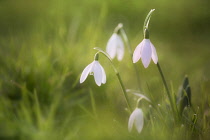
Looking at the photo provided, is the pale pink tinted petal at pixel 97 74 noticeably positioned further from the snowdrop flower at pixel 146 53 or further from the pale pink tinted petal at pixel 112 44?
the pale pink tinted petal at pixel 112 44

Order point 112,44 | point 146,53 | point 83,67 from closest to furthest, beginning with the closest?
point 146,53, point 112,44, point 83,67

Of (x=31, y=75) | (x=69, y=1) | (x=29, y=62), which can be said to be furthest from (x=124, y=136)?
(x=69, y=1)

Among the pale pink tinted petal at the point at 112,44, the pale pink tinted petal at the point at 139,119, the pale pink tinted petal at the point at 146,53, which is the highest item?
the pale pink tinted petal at the point at 112,44

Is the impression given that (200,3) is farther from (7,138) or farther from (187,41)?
(7,138)

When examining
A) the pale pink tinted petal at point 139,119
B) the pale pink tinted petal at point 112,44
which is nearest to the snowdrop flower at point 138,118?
the pale pink tinted petal at point 139,119

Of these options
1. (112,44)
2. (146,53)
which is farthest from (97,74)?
(112,44)

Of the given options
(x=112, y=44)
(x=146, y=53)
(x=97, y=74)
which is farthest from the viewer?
(x=112, y=44)

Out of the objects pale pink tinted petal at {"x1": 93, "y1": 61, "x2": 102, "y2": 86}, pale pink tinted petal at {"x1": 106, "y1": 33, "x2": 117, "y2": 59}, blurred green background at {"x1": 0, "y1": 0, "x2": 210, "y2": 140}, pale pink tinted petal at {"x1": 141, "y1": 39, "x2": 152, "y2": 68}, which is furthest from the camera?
pale pink tinted petal at {"x1": 106, "y1": 33, "x2": 117, "y2": 59}

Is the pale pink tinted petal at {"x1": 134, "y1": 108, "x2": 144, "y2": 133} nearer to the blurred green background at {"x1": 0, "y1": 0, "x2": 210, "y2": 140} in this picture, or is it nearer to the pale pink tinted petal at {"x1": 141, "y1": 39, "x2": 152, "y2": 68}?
the blurred green background at {"x1": 0, "y1": 0, "x2": 210, "y2": 140}

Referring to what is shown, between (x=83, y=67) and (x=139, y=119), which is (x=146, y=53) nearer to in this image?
(x=139, y=119)

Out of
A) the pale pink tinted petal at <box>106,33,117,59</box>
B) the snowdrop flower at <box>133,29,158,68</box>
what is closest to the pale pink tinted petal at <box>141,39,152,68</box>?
the snowdrop flower at <box>133,29,158,68</box>
